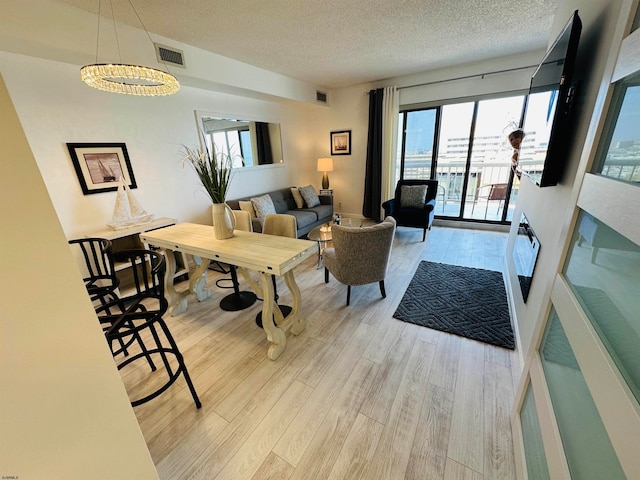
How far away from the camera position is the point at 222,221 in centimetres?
205

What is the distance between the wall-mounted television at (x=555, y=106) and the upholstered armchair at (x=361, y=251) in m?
1.08

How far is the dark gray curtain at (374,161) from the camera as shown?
15.1 feet

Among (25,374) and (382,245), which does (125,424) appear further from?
(382,245)

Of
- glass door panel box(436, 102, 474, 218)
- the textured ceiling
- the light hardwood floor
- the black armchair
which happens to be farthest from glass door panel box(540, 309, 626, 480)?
glass door panel box(436, 102, 474, 218)

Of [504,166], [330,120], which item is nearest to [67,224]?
[330,120]

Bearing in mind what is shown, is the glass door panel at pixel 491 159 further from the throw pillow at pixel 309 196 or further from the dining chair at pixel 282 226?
the dining chair at pixel 282 226

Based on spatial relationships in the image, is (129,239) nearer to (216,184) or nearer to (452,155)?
(216,184)

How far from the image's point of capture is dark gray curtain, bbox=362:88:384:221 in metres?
4.59

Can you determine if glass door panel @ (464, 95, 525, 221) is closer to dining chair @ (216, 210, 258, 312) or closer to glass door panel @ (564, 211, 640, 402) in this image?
glass door panel @ (564, 211, 640, 402)

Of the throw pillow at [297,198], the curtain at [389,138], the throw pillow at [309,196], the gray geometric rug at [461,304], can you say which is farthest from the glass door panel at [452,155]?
the throw pillow at [297,198]

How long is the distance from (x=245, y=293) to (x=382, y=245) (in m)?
1.56

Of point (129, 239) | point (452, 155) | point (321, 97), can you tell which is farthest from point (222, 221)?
point (452, 155)

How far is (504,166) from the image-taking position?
446 centimetres

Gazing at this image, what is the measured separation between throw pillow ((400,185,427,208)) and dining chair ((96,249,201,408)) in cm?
388
